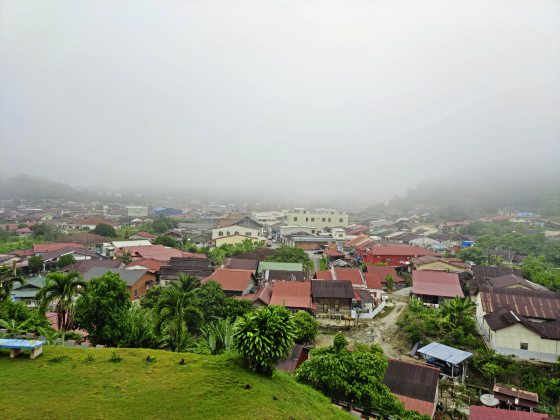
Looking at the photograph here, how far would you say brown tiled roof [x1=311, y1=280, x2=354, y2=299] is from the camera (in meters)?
34.5

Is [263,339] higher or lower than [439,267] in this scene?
higher

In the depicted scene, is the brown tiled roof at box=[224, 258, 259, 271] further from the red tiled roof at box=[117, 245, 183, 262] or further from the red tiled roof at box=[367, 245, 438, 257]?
the red tiled roof at box=[367, 245, 438, 257]

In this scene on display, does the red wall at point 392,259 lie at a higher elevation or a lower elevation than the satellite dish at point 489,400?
higher

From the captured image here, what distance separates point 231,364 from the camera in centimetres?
1185

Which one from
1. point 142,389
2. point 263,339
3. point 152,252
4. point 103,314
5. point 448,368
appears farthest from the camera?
point 152,252

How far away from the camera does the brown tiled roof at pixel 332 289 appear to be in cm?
3447

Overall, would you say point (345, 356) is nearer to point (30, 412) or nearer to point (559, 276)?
point (30, 412)

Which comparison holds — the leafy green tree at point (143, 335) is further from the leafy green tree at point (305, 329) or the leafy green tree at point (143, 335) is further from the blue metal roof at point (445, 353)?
the blue metal roof at point (445, 353)

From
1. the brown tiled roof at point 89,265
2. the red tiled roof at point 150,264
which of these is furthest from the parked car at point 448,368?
the brown tiled roof at point 89,265

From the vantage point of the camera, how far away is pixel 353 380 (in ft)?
48.1

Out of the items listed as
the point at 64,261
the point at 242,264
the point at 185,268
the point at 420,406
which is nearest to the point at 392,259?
the point at 242,264

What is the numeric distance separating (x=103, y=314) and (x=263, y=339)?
32.2ft

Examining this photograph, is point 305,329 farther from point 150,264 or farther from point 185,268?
point 150,264

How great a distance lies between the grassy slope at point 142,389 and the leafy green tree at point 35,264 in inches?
1538
